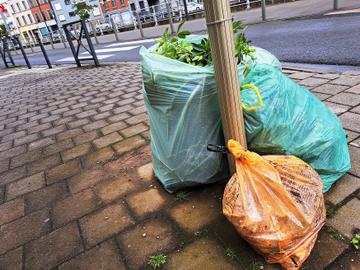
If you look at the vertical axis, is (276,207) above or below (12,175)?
above

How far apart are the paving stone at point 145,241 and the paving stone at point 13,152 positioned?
212 centimetres

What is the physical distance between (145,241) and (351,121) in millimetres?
1899

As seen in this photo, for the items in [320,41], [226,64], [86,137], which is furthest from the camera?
[320,41]

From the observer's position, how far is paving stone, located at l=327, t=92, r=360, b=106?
8.97 feet

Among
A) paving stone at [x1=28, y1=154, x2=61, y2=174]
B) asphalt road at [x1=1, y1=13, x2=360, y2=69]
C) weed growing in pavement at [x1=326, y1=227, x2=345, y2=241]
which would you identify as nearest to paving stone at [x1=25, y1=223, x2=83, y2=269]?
paving stone at [x1=28, y1=154, x2=61, y2=174]

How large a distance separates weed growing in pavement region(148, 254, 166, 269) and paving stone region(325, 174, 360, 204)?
98cm

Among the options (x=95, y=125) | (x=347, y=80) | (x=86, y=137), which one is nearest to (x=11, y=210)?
(x=86, y=137)

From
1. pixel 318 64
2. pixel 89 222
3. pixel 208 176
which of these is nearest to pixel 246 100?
pixel 208 176

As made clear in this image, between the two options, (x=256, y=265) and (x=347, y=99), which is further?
(x=347, y=99)

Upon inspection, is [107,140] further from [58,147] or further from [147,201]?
[147,201]

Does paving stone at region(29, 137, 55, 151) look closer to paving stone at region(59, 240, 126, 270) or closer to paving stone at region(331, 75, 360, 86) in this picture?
paving stone at region(59, 240, 126, 270)

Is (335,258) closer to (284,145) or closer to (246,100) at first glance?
(284,145)

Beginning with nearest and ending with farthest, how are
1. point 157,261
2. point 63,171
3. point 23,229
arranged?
1. point 157,261
2. point 23,229
3. point 63,171

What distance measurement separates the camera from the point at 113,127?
338 cm
